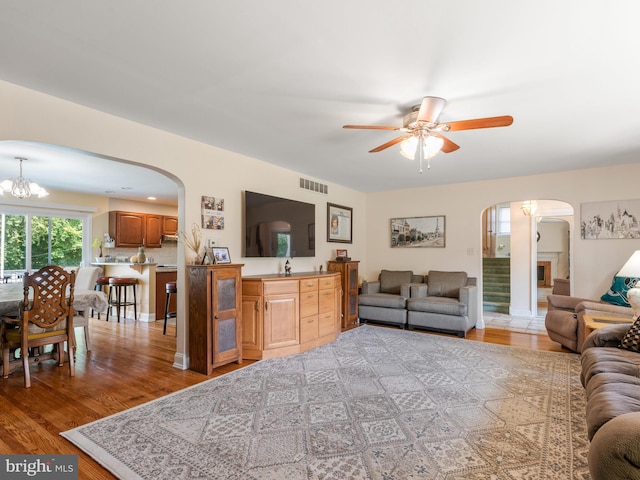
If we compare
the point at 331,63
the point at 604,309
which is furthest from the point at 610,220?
the point at 331,63

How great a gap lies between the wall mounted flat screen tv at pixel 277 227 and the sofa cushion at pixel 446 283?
215 cm

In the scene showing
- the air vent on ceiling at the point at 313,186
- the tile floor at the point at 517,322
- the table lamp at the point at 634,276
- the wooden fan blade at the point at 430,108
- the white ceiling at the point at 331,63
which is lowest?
the tile floor at the point at 517,322

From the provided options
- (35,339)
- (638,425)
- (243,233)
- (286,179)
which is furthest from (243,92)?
(35,339)

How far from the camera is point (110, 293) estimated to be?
6367mm

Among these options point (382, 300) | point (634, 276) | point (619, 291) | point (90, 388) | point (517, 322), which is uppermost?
point (634, 276)

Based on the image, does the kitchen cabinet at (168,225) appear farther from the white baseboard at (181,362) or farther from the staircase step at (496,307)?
the staircase step at (496,307)

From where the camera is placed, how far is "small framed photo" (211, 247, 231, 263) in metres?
3.68

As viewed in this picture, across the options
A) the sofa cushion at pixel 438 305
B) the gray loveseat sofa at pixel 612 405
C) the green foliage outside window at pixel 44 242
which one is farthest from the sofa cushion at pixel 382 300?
the green foliage outside window at pixel 44 242

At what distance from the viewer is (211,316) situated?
131 inches

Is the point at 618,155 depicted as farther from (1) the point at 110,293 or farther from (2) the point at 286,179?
(1) the point at 110,293

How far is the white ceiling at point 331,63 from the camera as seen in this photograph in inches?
65.6

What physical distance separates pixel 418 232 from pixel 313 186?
2.26 metres

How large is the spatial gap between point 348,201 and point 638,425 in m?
5.38

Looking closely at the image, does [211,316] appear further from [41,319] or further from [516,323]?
[516,323]
